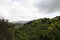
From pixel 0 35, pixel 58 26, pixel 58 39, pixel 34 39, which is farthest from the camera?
pixel 58 26

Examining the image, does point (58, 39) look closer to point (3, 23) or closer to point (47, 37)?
point (47, 37)

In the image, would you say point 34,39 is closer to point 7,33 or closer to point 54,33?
point 54,33

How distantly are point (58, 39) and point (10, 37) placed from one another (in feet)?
119

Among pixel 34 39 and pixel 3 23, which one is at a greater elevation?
pixel 3 23

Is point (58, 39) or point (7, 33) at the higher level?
point (7, 33)

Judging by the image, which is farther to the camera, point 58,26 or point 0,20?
point 58,26

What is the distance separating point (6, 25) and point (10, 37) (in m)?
2.33

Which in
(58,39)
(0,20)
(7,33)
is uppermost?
(0,20)

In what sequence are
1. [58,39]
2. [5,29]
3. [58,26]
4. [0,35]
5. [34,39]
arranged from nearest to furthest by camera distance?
[0,35] → [5,29] → [34,39] → [58,39] → [58,26]

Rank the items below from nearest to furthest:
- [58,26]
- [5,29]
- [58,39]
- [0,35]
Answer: [0,35]
[5,29]
[58,39]
[58,26]

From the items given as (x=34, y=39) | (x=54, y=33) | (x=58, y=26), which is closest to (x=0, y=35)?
(x=34, y=39)

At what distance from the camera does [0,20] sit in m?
33.8

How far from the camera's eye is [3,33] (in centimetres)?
3309

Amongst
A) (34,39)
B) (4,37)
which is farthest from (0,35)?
(34,39)
